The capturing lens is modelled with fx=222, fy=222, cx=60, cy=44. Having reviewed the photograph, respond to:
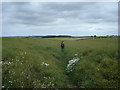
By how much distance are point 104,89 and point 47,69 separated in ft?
21.1

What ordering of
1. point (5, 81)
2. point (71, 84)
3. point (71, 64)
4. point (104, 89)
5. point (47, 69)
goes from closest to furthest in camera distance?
point (104, 89) < point (5, 81) < point (71, 84) < point (47, 69) < point (71, 64)

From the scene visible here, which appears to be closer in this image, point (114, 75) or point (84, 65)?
point (114, 75)

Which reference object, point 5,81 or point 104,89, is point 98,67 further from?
point 5,81

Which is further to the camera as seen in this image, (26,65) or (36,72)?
(26,65)

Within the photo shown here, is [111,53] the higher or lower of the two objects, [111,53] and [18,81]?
the higher

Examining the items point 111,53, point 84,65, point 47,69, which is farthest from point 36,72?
point 111,53

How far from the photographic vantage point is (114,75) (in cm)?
1872

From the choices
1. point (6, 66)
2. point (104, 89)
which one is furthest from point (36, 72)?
point (104, 89)

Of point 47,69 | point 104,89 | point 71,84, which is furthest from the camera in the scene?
point 47,69

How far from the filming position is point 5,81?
59.8ft

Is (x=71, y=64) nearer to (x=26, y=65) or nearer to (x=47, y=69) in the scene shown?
(x=47, y=69)

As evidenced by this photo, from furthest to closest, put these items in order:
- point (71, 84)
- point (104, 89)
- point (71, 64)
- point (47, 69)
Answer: point (71, 64), point (47, 69), point (71, 84), point (104, 89)

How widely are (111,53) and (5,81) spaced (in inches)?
480

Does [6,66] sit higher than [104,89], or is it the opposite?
[6,66]
